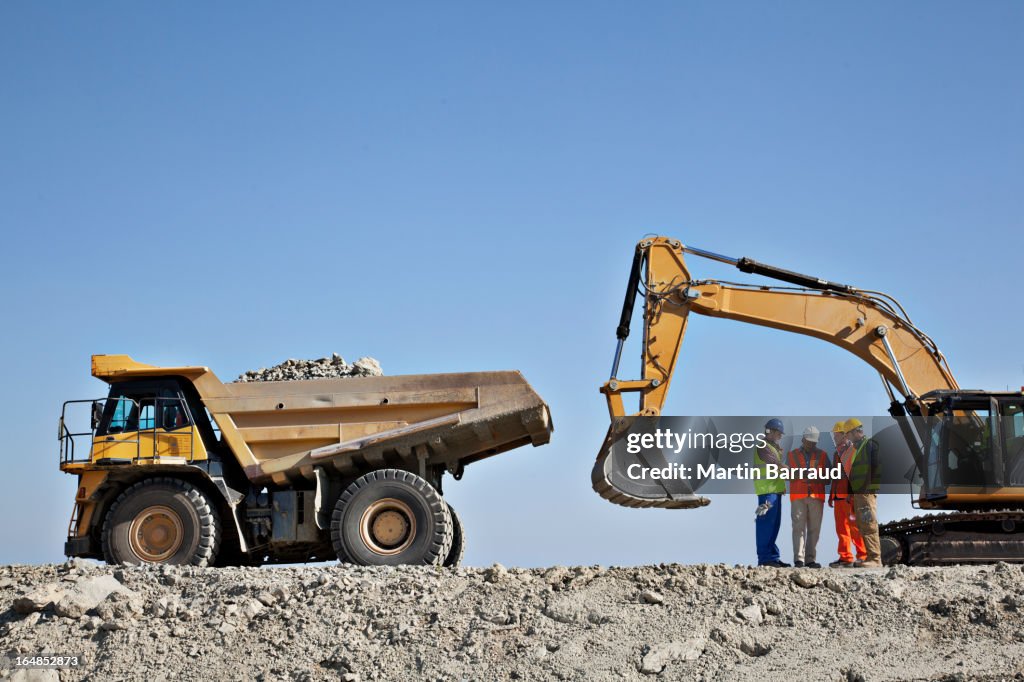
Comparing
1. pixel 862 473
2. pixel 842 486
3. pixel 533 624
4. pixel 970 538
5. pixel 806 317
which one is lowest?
pixel 533 624

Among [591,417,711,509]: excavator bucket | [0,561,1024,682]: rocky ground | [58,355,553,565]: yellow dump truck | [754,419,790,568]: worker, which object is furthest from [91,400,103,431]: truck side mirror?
[754,419,790,568]: worker

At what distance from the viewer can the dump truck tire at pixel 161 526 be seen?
14.1m

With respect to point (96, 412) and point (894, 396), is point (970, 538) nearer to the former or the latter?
point (894, 396)

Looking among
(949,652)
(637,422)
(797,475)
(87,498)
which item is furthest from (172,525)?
(949,652)

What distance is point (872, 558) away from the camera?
13.7 metres

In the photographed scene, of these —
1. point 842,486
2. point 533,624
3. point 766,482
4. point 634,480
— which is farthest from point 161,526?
point 842,486

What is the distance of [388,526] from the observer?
46.2 ft

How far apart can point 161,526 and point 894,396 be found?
9.18m

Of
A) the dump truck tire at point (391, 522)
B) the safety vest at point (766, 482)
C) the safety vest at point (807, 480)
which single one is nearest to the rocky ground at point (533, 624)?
the dump truck tire at point (391, 522)

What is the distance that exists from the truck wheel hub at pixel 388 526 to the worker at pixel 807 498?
442 centimetres

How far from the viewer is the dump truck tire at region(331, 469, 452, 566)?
1394 cm

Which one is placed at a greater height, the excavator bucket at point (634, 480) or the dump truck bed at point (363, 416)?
the dump truck bed at point (363, 416)

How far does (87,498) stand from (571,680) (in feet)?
22.2

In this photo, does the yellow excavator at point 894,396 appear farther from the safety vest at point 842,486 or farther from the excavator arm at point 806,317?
the safety vest at point 842,486
